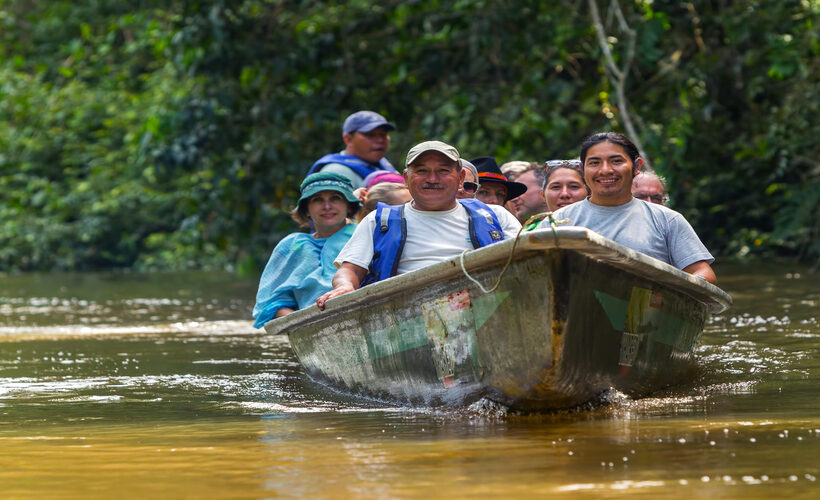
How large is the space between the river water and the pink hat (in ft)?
4.24

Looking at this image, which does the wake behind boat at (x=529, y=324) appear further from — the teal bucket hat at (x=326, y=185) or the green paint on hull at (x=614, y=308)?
the teal bucket hat at (x=326, y=185)

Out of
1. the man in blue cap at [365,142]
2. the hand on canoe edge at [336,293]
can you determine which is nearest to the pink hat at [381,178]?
the man in blue cap at [365,142]

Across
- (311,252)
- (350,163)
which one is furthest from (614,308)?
(350,163)

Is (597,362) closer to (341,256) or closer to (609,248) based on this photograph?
(609,248)

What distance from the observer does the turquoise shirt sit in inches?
268

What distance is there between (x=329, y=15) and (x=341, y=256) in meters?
10.00

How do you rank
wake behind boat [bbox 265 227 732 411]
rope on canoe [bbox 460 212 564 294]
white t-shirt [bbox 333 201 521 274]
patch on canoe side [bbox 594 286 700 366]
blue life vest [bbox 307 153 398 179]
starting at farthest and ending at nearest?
blue life vest [bbox 307 153 398 179] → white t-shirt [bbox 333 201 521 274] → patch on canoe side [bbox 594 286 700 366] → wake behind boat [bbox 265 227 732 411] → rope on canoe [bbox 460 212 564 294]

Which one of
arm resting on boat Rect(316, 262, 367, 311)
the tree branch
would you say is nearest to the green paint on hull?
arm resting on boat Rect(316, 262, 367, 311)

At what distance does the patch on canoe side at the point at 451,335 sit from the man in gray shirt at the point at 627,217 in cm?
97

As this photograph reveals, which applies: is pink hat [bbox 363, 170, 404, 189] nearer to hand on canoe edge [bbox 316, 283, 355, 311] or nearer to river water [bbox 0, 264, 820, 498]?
river water [bbox 0, 264, 820, 498]

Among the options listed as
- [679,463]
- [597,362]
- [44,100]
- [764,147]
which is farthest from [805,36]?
[44,100]

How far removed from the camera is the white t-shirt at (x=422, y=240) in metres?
5.53

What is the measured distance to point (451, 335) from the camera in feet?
16.3

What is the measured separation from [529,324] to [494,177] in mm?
2618
